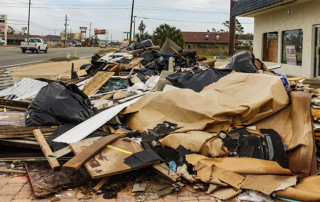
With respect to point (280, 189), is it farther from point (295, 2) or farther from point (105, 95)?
point (295, 2)

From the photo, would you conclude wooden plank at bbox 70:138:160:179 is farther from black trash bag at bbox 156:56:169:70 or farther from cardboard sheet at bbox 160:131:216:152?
black trash bag at bbox 156:56:169:70

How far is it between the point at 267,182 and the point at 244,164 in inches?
12.1

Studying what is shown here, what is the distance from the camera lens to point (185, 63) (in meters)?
9.83

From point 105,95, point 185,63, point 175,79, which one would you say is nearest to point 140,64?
point 185,63

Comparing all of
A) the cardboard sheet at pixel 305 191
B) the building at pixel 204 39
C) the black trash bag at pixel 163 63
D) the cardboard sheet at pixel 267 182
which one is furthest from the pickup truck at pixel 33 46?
the cardboard sheet at pixel 305 191

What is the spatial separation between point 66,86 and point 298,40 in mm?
10226

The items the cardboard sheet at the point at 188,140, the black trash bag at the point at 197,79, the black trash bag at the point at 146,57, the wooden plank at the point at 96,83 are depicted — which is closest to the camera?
the cardboard sheet at the point at 188,140

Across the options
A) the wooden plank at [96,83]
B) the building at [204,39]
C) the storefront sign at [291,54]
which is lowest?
the wooden plank at [96,83]

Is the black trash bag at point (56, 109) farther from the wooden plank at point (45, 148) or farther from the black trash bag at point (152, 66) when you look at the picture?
the black trash bag at point (152, 66)

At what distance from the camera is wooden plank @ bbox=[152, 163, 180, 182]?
290 centimetres

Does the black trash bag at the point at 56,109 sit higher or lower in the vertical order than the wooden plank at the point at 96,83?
lower

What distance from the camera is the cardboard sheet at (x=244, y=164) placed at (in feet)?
9.61

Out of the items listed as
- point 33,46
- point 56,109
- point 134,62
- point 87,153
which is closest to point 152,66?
point 134,62

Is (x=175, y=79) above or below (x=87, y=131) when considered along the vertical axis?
above
